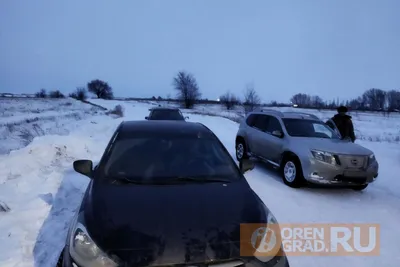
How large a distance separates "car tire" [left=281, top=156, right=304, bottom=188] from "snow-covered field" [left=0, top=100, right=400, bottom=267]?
19 cm

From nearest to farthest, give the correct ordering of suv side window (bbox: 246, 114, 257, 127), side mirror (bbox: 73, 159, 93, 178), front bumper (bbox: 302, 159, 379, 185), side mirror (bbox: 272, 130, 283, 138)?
side mirror (bbox: 73, 159, 93, 178), front bumper (bbox: 302, 159, 379, 185), side mirror (bbox: 272, 130, 283, 138), suv side window (bbox: 246, 114, 257, 127)

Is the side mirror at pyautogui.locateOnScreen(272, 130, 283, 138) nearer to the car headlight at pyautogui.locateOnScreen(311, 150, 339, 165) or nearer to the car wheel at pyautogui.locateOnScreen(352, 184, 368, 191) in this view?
the car headlight at pyautogui.locateOnScreen(311, 150, 339, 165)

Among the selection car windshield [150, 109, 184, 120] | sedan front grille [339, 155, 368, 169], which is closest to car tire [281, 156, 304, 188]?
sedan front grille [339, 155, 368, 169]

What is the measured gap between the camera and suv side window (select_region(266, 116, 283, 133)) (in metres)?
8.27

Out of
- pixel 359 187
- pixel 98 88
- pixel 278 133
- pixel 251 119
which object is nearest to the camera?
pixel 359 187

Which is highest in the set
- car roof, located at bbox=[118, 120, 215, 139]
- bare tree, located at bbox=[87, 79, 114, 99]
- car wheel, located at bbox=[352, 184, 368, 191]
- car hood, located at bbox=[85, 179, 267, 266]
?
bare tree, located at bbox=[87, 79, 114, 99]

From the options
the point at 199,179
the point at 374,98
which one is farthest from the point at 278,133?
the point at 374,98

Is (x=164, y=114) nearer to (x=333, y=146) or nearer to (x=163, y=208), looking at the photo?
(x=333, y=146)

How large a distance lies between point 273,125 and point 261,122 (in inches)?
28.6

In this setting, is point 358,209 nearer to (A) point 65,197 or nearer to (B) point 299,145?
(B) point 299,145

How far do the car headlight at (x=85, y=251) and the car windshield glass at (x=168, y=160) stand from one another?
867 mm

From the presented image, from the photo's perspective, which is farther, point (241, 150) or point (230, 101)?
point (230, 101)

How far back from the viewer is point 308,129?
26.3 ft

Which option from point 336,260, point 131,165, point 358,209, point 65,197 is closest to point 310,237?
point 336,260
